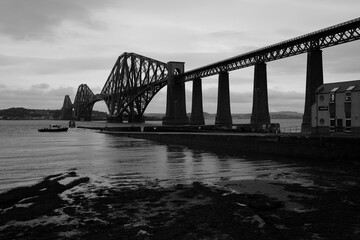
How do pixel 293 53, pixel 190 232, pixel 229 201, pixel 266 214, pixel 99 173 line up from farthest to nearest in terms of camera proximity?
pixel 293 53, pixel 99 173, pixel 229 201, pixel 266 214, pixel 190 232

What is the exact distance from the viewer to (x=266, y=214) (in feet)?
36.6

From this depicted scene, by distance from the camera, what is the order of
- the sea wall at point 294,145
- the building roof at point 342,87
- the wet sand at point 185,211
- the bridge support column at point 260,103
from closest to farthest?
the wet sand at point 185,211 < the sea wall at point 294,145 < the building roof at point 342,87 < the bridge support column at point 260,103

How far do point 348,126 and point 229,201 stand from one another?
25.8 m

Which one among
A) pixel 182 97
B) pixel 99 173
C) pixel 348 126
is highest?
pixel 182 97

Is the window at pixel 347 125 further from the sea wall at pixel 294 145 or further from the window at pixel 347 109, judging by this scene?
the sea wall at pixel 294 145

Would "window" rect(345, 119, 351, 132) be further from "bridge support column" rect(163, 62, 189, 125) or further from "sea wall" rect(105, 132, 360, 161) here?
"bridge support column" rect(163, 62, 189, 125)

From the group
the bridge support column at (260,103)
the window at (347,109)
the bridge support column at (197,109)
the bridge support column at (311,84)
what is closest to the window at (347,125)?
the window at (347,109)

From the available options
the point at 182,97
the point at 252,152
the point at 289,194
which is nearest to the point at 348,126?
the point at 252,152

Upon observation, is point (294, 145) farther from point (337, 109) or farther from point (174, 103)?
point (174, 103)

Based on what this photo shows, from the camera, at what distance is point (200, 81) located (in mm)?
96688

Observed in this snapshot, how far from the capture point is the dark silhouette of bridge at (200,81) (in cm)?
4650

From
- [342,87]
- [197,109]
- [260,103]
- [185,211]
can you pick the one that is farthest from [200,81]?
[185,211]

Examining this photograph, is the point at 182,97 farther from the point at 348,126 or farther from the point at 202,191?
the point at 202,191

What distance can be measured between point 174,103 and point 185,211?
97.5 m
